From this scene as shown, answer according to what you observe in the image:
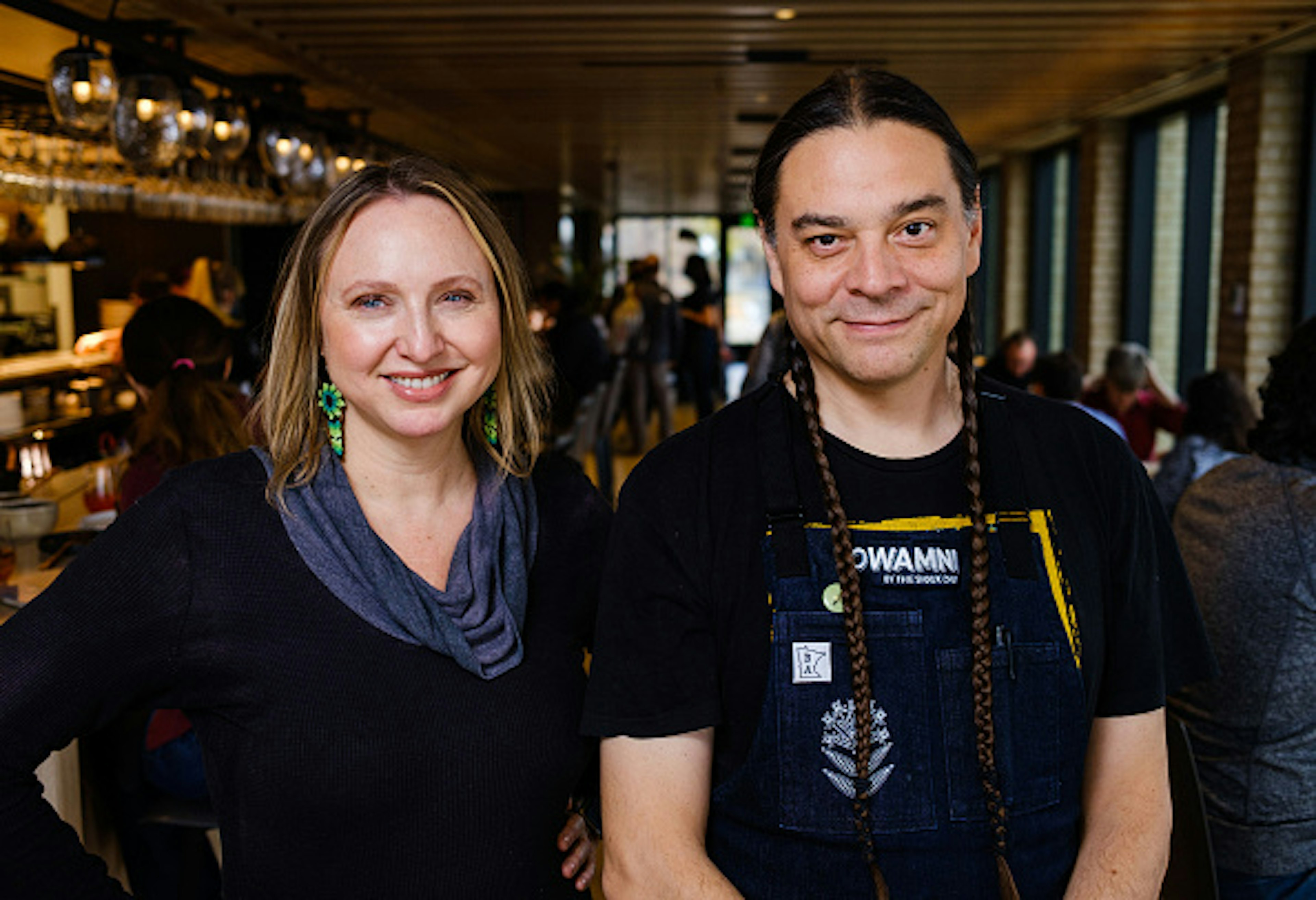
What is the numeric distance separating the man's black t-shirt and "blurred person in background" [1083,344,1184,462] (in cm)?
414

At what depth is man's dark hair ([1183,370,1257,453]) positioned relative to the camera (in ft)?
12.3

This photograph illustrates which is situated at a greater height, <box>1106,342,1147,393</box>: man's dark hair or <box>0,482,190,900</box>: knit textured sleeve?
<box>1106,342,1147,393</box>: man's dark hair

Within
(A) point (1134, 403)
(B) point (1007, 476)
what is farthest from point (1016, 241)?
(B) point (1007, 476)

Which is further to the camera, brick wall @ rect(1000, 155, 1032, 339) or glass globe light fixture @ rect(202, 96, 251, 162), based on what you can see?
brick wall @ rect(1000, 155, 1032, 339)

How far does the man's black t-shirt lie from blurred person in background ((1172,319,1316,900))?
2.41 feet

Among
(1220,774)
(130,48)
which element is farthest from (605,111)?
(1220,774)

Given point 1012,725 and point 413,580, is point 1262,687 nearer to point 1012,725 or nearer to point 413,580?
point 1012,725

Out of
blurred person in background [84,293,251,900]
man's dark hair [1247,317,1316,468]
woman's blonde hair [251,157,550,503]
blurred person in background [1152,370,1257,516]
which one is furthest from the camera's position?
blurred person in background [1152,370,1257,516]

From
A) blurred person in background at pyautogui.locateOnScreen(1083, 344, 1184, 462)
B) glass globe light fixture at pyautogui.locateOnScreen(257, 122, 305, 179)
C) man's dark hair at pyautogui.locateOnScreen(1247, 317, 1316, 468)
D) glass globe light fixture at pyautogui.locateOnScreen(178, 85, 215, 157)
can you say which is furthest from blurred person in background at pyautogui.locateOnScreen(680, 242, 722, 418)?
man's dark hair at pyautogui.locateOnScreen(1247, 317, 1316, 468)

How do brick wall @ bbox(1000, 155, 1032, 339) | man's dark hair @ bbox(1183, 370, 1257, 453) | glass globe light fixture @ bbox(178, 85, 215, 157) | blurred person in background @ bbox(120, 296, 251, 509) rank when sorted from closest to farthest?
blurred person in background @ bbox(120, 296, 251, 509) < man's dark hair @ bbox(1183, 370, 1257, 453) < glass globe light fixture @ bbox(178, 85, 215, 157) < brick wall @ bbox(1000, 155, 1032, 339)

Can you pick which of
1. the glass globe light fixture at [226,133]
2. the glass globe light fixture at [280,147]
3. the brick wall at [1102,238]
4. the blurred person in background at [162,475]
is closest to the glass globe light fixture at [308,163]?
the glass globe light fixture at [280,147]

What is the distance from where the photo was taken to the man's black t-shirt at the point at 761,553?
137 cm

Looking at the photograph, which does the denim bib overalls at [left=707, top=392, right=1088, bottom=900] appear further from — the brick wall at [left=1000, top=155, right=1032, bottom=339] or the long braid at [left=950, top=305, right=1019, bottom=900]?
the brick wall at [left=1000, top=155, right=1032, bottom=339]

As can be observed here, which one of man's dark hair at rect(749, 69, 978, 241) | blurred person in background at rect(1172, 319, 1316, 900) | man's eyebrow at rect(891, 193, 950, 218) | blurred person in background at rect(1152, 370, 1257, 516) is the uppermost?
man's dark hair at rect(749, 69, 978, 241)
